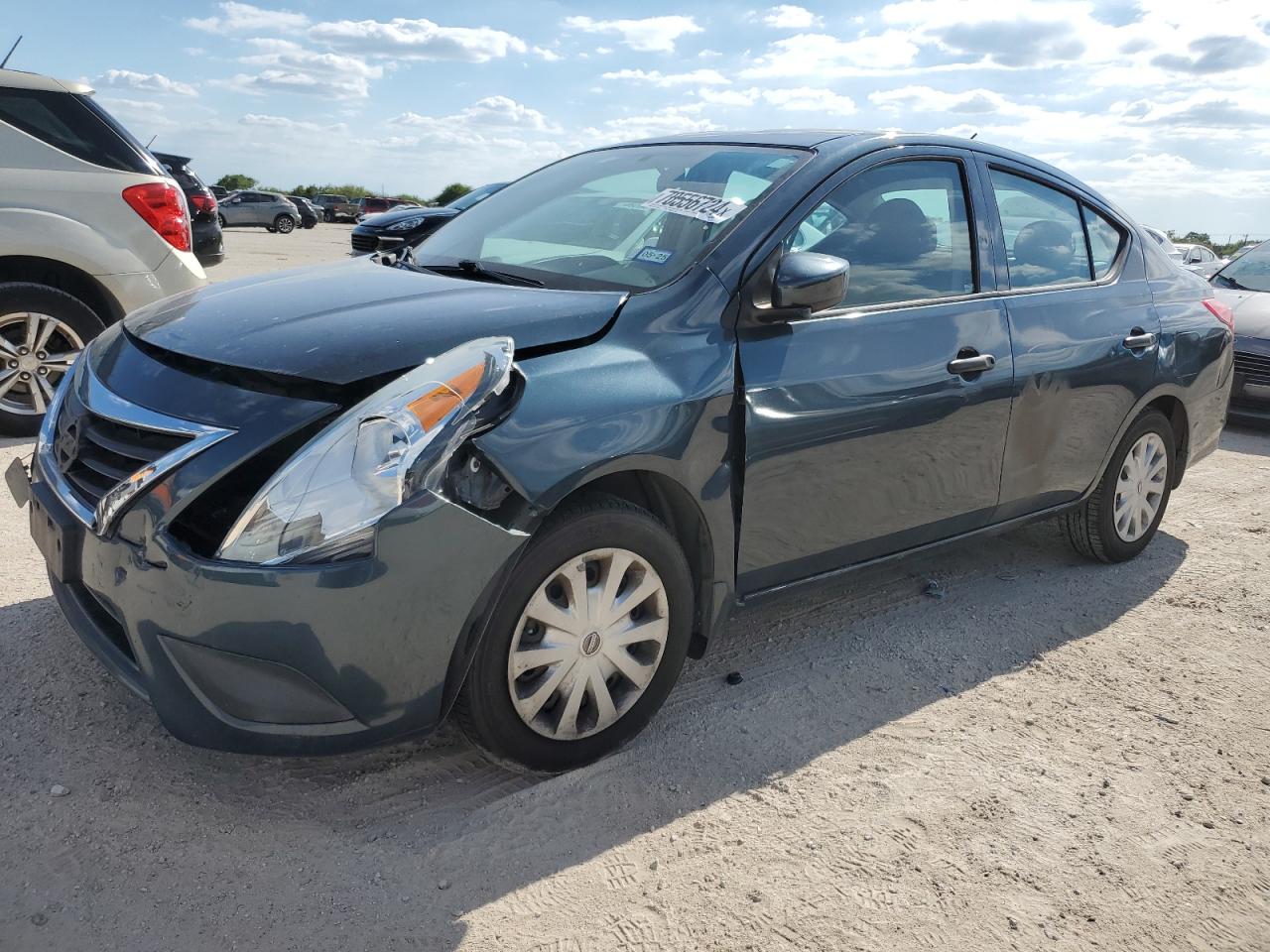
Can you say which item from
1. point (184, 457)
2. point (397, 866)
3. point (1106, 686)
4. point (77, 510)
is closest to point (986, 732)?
point (1106, 686)

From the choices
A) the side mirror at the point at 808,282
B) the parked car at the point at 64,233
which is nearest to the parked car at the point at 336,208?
the parked car at the point at 64,233

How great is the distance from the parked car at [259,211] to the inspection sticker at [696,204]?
35.0 meters

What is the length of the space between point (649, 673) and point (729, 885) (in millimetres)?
614

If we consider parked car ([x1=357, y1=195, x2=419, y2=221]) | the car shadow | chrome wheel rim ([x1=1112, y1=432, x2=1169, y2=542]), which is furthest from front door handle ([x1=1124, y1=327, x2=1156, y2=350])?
parked car ([x1=357, y1=195, x2=419, y2=221])

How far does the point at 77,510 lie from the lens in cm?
253

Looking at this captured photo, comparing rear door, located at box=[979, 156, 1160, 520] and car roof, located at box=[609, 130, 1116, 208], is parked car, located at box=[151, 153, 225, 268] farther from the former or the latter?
rear door, located at box=[979, 156, 1160, 520]

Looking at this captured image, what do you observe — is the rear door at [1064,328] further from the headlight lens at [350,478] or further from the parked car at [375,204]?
the parked car at [375,204]

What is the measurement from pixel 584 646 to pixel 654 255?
1.15 metres

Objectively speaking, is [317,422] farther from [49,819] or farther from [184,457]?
[49,819]

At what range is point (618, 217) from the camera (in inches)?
133

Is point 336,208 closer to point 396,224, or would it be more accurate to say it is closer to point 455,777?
point 396,224

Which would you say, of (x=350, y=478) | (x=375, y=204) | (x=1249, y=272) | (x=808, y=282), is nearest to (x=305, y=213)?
(x=375, y=204)

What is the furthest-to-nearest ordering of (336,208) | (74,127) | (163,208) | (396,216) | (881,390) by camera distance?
(336,208)
(396,216)
(163,208)
(74,127)
(881,390)

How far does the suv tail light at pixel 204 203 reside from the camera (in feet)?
25.7
